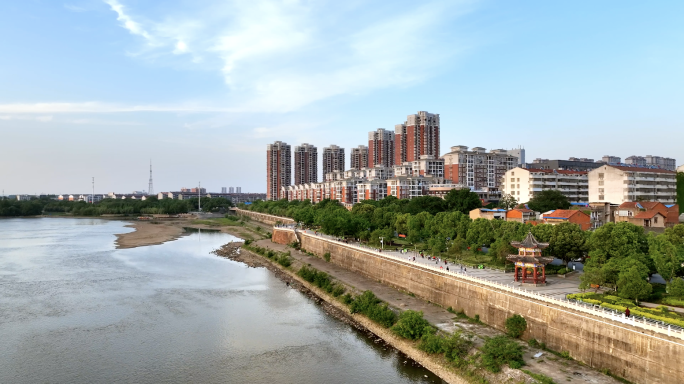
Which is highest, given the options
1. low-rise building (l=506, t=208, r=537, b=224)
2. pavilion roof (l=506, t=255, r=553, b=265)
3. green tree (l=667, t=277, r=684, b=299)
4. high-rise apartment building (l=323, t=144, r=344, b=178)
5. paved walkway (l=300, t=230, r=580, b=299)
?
high-rise apartment building (l=323, t=144, r=344, b=178)

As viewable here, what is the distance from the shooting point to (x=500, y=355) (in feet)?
82.8

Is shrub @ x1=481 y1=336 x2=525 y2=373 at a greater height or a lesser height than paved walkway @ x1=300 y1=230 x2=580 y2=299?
lesser

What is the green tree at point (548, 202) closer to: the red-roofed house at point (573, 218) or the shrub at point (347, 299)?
the red-roofed house at point (573, 218)

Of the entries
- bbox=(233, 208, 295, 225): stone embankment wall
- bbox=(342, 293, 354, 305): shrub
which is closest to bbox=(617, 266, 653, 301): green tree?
bbox=(342, 293, 354, 305): shrub

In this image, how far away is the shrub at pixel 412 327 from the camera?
31.5m

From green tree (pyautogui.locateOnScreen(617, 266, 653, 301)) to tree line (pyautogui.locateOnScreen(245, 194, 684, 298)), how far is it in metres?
0.05

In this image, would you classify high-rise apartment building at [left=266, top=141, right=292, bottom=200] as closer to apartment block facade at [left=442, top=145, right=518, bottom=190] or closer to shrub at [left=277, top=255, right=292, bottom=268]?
apartment block facade at [left=442, top=145, right=518, bottom=190]

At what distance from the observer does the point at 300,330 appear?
119ft

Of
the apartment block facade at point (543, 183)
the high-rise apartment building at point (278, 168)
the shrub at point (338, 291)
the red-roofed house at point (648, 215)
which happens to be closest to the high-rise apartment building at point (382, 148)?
the high-rise apartment building at point (278, 168)

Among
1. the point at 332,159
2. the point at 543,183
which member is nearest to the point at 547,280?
the point at 543,183

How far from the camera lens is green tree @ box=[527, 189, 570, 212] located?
7700cm

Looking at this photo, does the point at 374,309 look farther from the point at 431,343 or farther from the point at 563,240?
the point at 563,240

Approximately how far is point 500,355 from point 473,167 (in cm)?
10464

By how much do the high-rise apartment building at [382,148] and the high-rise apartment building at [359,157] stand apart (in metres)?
8.19
